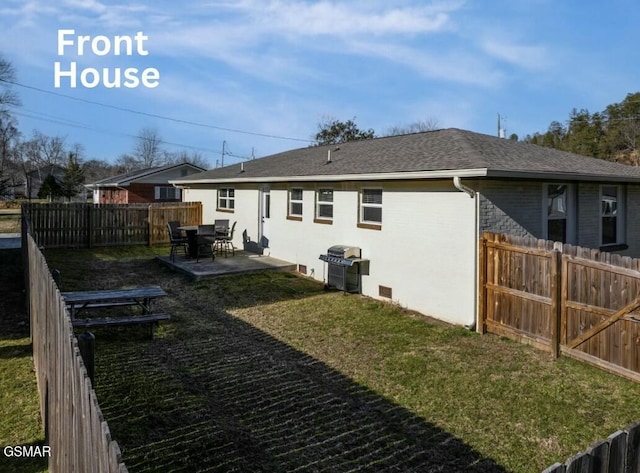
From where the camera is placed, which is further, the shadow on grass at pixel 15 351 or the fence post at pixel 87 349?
the shadow on grass at pixel 15 351

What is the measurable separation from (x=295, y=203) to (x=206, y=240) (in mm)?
3042

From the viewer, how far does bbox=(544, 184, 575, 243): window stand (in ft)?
29.8

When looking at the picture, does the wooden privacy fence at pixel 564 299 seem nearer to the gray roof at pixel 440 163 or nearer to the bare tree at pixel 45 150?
the gray roof at pixel 440 163

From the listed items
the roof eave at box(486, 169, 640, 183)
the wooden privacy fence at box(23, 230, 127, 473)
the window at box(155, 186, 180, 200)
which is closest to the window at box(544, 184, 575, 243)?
the roof eave at box(486, 169, 640, 183)

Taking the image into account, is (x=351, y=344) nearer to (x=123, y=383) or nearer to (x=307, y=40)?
(x=123, y=383)

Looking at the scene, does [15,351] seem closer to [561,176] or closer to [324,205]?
[324,205]

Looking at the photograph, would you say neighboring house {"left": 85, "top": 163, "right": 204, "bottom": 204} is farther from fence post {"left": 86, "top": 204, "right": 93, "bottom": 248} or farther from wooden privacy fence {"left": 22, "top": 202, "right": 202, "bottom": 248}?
fence post {"left": 86, "top": 204, "right": 93, "bottom": 248}

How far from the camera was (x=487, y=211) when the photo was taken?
790 centimetres

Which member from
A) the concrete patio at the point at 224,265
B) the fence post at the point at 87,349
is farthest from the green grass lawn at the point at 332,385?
the concrete patio at the point at 224,265

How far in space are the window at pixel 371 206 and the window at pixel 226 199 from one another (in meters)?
7.60

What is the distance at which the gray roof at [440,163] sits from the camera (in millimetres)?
8195

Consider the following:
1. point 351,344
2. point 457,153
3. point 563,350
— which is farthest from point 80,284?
point 563,350

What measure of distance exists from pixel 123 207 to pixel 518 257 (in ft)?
48.7

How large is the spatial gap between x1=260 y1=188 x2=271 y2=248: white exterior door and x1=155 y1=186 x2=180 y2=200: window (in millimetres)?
19420
